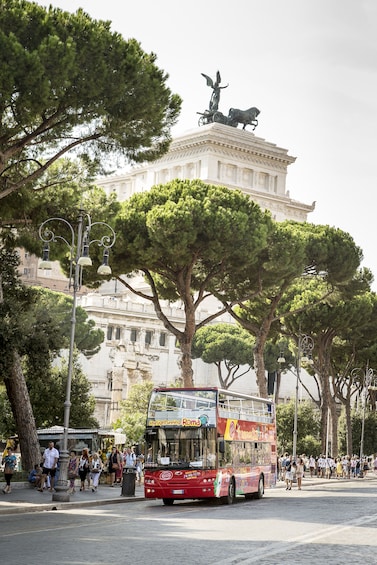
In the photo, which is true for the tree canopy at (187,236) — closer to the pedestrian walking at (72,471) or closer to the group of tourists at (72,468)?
the group of tourists at (72,468)

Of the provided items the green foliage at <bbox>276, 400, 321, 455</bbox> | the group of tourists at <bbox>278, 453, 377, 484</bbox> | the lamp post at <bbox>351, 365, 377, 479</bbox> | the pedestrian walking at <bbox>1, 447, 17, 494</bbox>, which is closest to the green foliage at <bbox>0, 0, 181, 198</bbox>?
the pedestrian walking at <bbox>1, 447, 17, 494</bbox>

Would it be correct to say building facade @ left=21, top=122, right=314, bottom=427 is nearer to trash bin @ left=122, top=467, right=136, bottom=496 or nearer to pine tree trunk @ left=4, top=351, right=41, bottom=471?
pine tree trunk @ left=4, top=351, right=41, bottom=471

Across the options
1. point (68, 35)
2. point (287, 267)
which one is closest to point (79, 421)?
point (287, 267)

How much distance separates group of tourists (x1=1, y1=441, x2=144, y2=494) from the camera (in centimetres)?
2841

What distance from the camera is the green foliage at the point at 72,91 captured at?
25.1 metres

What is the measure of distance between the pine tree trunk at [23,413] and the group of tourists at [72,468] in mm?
459

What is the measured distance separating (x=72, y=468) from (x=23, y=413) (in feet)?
7.62

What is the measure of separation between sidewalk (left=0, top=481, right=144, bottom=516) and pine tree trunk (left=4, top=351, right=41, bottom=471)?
153 centimetres

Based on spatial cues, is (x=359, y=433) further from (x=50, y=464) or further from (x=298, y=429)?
(x=50, y=464)

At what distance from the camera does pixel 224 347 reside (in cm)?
9350

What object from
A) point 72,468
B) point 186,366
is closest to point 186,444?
point 72,468

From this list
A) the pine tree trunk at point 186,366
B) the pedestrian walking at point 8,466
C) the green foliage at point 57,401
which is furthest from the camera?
the green foliage at point 57,401

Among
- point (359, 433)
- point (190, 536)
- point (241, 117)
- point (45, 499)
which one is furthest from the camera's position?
point (241, 117)

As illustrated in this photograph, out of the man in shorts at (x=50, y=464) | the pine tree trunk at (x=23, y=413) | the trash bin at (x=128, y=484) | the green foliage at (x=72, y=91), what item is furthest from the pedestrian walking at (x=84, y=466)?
the green foliage at (x=72, y=91)
